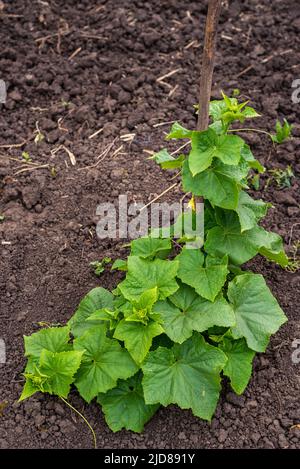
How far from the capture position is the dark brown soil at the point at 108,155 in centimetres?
386

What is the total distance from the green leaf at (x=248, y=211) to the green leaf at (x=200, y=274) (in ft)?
0.79

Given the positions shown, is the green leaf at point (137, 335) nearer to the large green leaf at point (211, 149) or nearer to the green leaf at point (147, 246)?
the green leaf at point (147, 246)

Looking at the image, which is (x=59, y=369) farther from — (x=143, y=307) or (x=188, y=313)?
(x=188, y=313)

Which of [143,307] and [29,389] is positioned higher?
[143,307]

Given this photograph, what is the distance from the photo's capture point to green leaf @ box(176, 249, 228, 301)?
146 inches

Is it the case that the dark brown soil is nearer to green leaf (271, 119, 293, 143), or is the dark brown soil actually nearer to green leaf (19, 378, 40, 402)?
green leaf (271, 119, 293, 143)

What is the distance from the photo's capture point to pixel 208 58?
371 cm

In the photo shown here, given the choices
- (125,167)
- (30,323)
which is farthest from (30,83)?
(30,323)

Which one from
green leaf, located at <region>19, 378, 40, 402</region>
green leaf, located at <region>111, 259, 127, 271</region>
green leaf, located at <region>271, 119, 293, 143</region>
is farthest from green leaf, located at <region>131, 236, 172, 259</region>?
green leaf, located at <region>271, 119, 293, 143</region>

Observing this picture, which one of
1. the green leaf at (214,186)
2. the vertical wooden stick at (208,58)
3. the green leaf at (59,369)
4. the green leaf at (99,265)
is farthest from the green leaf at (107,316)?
the vertical wooden stick at (208,58)

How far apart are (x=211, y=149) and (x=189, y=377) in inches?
43.0

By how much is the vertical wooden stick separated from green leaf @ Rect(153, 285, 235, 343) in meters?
0.85

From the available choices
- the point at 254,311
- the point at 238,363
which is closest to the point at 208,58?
the point at 254,311

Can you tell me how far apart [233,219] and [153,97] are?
1.77 metres
